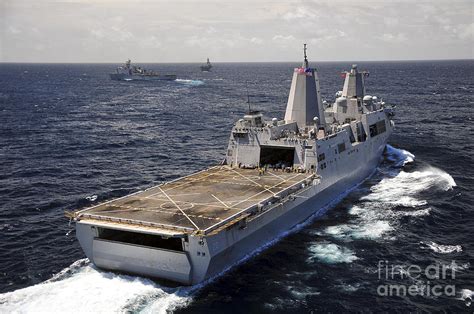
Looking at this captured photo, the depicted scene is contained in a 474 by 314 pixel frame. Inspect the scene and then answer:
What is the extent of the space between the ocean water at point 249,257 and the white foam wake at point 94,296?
0.24ft

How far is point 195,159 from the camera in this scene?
52656mm

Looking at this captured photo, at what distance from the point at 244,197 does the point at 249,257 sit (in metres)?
3.83

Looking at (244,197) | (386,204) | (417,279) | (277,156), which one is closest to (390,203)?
(386,204)

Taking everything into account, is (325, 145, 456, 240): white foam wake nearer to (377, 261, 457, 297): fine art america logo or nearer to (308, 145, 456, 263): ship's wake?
(308, 145, 456, 263): ship's wake

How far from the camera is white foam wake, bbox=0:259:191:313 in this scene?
2159cm

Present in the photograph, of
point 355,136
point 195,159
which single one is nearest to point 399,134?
point 355,136

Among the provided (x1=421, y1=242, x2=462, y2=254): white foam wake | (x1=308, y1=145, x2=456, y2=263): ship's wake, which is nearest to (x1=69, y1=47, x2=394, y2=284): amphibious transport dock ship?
(x1=308, y1=145, x2=456, y2=263): ship's wake

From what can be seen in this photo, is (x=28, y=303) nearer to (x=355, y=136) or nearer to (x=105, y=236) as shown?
(x=105, y=236)

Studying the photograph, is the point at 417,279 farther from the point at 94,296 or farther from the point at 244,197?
the point at 94,296

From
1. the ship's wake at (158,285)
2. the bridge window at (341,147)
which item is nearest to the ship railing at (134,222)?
the ship's wake at (158,285)

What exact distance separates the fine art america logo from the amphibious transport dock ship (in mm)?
7440

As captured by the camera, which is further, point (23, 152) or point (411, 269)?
point (23, 152)

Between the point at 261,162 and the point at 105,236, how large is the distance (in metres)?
15.6

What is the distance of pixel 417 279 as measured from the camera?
2522 centimetres
